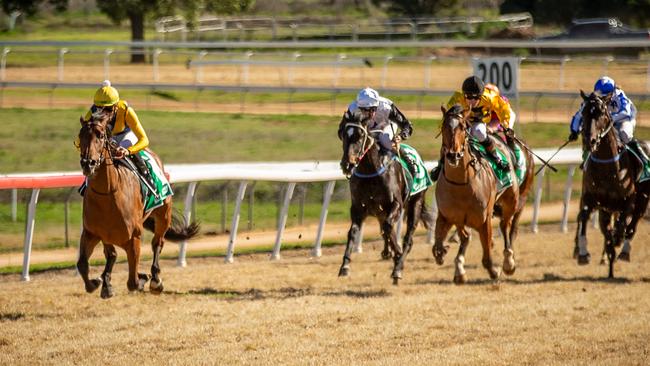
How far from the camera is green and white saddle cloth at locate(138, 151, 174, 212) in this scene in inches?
469

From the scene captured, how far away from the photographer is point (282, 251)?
55.8 feet

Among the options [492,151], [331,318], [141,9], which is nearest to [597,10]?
[141,9]

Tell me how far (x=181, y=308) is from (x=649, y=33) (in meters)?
25.0

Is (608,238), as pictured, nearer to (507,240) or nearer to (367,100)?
(507,240)

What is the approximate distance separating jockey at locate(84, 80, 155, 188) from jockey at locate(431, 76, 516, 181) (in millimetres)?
2955

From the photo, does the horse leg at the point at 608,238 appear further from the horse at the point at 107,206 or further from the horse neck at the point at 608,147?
the horse at the point at 107,206

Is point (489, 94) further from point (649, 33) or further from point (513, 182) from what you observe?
point (649, 33)

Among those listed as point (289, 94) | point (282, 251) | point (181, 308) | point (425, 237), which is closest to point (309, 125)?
point (289, 94)

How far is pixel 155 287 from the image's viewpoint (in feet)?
39.8

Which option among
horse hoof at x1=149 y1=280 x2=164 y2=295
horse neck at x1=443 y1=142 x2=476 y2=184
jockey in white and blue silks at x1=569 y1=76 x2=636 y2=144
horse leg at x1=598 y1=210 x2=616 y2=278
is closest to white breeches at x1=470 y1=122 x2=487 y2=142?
horse neck at x1=443 y1=142 x2=476 y2=184

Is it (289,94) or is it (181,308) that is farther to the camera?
(289,94)

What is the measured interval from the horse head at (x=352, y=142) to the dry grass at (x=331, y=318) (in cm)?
128

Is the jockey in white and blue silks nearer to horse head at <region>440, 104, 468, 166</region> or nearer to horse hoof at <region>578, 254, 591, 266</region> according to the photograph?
horse hoof at <region>578, 254, 591, 266</region>

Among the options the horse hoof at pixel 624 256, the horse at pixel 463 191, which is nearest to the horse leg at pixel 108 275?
the horse at pixel 463 191
